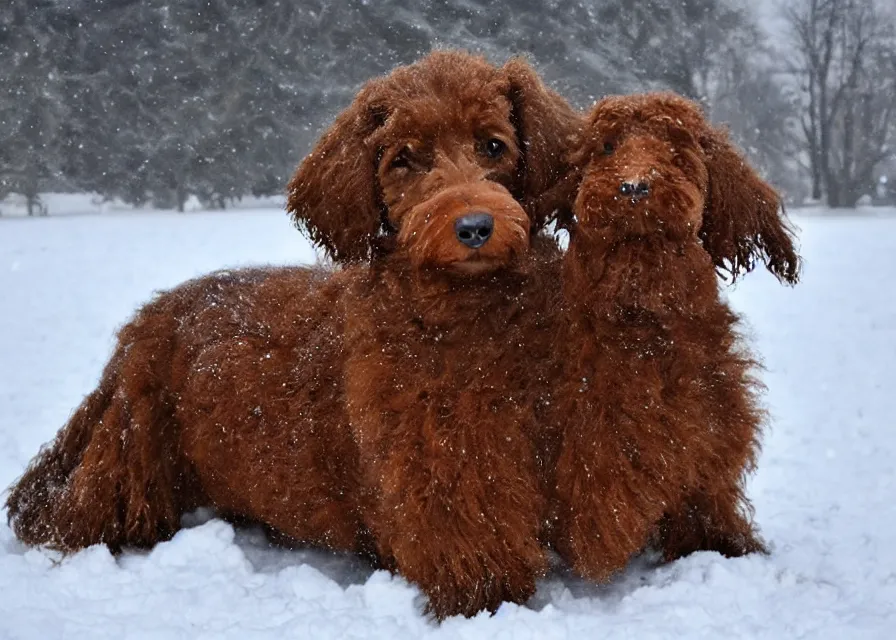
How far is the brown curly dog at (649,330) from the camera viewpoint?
2.83m

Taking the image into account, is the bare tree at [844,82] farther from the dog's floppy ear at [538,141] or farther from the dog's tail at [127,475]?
the dog's tail at [127,475]

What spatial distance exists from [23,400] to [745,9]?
2191cm

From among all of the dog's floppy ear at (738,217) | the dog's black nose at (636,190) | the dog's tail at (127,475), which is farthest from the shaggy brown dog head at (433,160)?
the dog's tail at (127,475)

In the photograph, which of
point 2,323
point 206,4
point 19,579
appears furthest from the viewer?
point 206,4

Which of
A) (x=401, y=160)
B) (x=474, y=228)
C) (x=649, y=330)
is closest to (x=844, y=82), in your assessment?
(x=649, y=330)

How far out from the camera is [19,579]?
3.47 meters

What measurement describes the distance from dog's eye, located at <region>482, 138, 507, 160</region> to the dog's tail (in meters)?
1.82

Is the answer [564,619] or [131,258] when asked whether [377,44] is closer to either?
[131,258]

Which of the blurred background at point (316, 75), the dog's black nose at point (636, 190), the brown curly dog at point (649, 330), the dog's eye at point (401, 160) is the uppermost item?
the blurred background at point (316, 75)

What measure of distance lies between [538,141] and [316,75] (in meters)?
21.9

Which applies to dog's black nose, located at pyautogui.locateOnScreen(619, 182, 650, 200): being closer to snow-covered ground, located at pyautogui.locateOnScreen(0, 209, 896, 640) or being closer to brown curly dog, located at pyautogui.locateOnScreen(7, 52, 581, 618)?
brown curly dog, located at pyautogui.locateOnScreen(7, 52, 581, 618)

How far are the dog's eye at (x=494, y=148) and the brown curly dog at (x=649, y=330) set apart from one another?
263 mm

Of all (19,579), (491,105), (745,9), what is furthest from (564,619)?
(745,9)

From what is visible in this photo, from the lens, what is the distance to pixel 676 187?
108 inches
